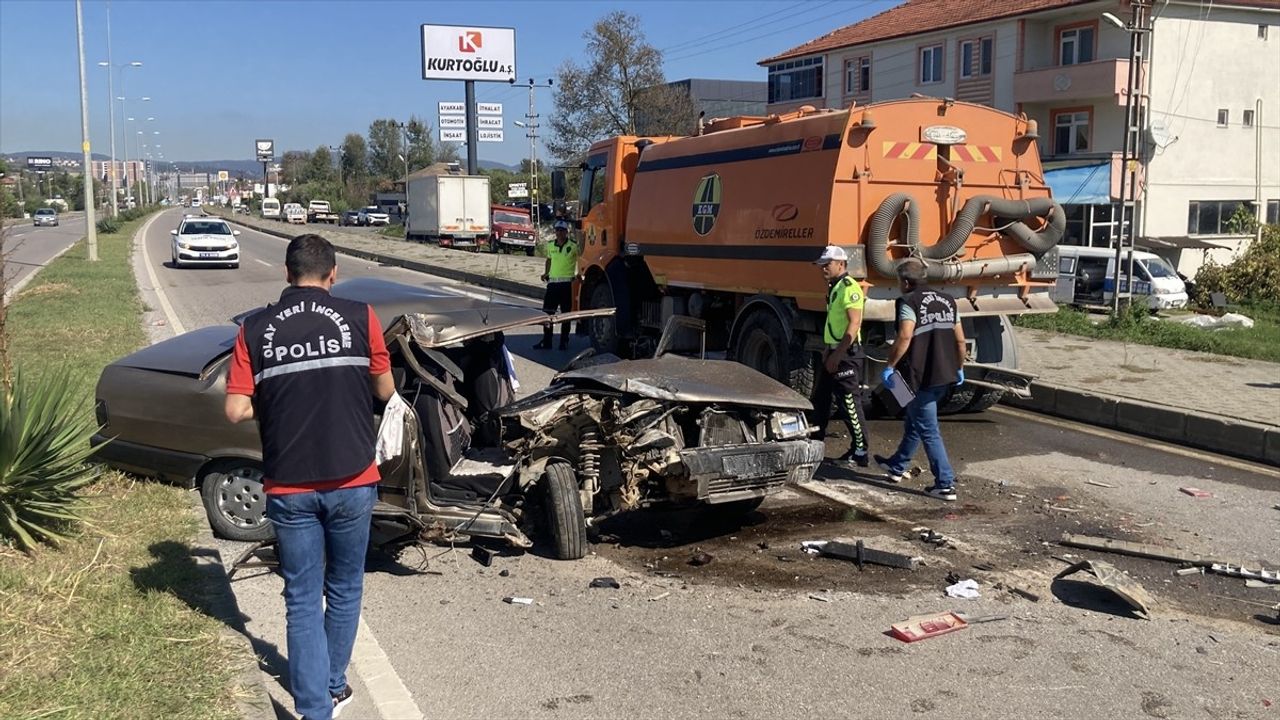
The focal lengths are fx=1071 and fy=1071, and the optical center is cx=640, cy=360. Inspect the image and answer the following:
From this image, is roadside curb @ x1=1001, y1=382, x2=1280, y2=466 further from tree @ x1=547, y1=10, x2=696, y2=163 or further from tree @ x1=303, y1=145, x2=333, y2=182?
tree @ x1=303, y1=145, x2=333, y2=182

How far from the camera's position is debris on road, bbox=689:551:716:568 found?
618 centimetres

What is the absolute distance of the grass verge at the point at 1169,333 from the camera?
14256 millimetres

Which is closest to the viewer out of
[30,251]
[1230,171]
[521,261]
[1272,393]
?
[1272,393]

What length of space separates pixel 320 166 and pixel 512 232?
93.9m

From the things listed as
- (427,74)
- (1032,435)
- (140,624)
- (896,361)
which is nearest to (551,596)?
(140,624)

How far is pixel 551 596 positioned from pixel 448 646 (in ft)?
2.61

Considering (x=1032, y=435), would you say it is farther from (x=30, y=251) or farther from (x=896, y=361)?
(x=30, y=251)

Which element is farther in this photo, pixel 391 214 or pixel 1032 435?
pixel 391 214

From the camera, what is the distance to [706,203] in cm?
1142

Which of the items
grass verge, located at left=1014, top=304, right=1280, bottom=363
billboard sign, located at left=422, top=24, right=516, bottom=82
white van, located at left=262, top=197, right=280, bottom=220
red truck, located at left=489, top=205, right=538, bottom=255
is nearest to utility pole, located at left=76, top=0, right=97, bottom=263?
red truck, located at left=489, top=205, right=538, bottom=255

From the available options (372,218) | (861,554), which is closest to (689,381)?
(861,554)

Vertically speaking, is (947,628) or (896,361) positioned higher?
(896,361)

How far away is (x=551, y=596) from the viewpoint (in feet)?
18.5

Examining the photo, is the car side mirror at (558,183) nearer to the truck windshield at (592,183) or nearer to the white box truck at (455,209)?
the truck windshield at (592,183)
